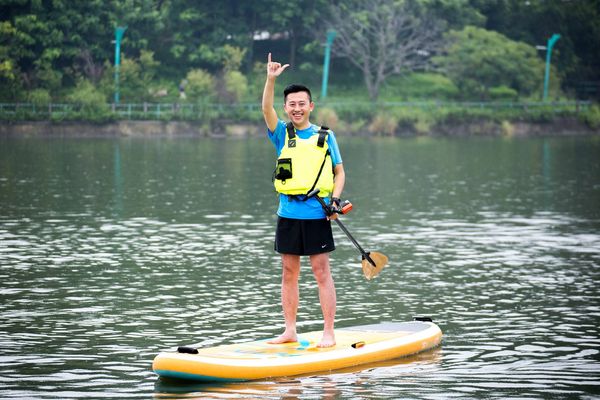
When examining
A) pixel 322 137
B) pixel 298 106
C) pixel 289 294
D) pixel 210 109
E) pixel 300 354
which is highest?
pixel 298 106

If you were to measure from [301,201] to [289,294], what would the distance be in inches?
37.4

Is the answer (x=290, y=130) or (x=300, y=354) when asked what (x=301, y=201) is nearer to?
(x=290, y=130)

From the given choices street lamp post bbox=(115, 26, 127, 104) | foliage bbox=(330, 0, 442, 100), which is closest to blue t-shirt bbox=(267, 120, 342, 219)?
street lamp post bbox=(115, 26, 127, 104)

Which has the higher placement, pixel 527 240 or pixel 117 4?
pixel 117 4

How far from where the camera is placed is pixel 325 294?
40.2ft

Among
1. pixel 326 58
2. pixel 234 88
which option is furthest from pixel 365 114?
pixel 234 88

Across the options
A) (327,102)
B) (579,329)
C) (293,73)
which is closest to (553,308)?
(579,329)

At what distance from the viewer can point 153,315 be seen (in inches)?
579

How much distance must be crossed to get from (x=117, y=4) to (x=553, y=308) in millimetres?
61136

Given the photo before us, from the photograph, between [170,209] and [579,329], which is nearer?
[579,329]

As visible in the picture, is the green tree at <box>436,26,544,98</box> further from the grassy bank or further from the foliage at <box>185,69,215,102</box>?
the foliage at <box>185,69,215,102</box>

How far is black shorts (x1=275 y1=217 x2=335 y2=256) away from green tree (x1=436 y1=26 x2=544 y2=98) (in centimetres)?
6747

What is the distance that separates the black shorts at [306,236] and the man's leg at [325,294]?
0.12 metres

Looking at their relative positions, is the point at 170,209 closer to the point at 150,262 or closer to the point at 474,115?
the point at 150,262
